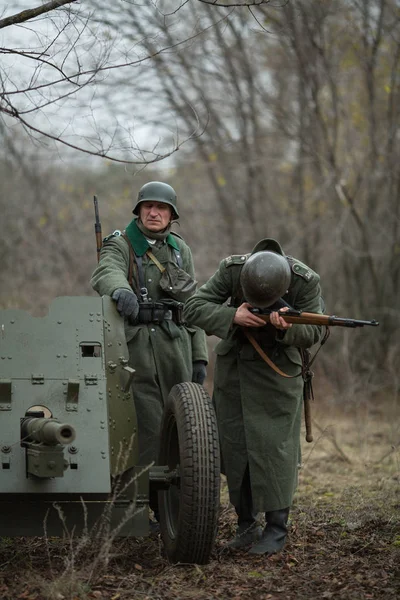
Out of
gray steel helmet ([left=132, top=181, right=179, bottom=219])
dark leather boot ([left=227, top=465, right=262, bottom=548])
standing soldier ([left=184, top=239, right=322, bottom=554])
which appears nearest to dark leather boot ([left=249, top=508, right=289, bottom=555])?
standing soldier ([left=184, top=239, right=322, bottom=554])

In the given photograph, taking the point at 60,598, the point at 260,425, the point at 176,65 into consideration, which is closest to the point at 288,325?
the point at 260,425

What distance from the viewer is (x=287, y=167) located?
15906 mm

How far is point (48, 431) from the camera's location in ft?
14.1

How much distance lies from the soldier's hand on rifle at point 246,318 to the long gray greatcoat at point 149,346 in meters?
0.84

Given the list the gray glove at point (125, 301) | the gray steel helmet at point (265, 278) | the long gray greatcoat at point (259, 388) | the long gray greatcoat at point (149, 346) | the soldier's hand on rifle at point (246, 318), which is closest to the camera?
the gray steel helmet at point (265, 278)

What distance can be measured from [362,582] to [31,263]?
12.7 metres

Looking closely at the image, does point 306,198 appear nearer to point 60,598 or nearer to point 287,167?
point 287,167

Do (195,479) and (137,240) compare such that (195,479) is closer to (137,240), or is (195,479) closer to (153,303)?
(153,303)

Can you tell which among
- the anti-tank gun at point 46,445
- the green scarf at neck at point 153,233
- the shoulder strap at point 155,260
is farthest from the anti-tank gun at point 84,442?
the green scarf at neck at point 153,233

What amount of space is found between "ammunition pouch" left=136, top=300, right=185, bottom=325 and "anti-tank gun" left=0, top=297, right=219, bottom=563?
2.40 feet

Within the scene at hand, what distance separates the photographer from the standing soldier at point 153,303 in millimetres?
5898

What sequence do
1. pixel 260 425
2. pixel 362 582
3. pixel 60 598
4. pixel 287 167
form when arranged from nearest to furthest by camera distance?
pixel 60 598, pixel 362 582, pixel 260 425, pixel 287 167

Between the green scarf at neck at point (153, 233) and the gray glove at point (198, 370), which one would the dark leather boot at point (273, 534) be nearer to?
the gray glove at point (198, 370)

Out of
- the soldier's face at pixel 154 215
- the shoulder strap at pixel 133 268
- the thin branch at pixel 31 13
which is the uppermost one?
the thin branch at pixel 31 13
